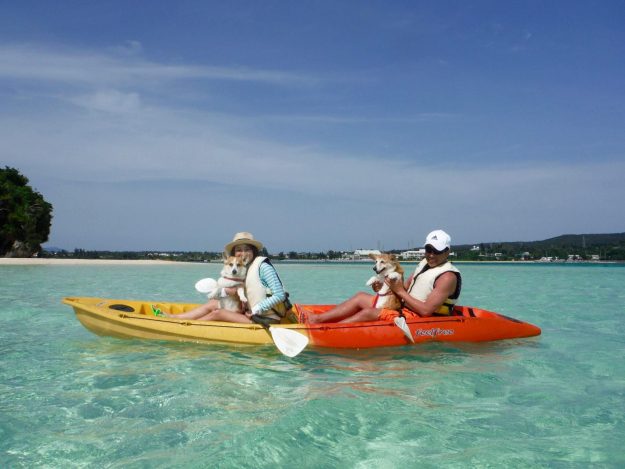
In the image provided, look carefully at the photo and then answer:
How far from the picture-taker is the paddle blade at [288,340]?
691cm

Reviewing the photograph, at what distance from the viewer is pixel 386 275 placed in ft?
24.3

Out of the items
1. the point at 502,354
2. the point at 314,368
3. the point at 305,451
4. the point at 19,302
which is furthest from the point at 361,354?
the point at 19,302

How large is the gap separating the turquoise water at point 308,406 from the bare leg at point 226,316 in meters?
0.47

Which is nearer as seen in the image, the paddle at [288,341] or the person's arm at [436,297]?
the paddle at [288,341]

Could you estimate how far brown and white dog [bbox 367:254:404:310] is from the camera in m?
7.42

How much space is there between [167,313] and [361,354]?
381 centimetres

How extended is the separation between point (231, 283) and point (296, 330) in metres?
1.22

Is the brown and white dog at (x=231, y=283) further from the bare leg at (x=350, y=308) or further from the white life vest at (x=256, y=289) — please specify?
the bare leg at (x=350, y=308)

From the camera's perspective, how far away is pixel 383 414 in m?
4.80

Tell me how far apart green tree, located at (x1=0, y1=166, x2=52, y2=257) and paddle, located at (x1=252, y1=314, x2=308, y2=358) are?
1987 inches

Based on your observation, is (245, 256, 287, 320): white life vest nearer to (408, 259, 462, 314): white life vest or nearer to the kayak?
the kayak

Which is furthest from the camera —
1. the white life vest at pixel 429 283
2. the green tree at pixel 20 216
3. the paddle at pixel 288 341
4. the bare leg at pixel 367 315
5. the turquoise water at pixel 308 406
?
the green tree at pixel 20 216

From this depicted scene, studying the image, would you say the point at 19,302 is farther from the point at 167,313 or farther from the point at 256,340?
the point at 256,340

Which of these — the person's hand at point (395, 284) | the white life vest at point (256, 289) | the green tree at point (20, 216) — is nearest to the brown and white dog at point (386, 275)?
the person's hand at point (395, 284)
